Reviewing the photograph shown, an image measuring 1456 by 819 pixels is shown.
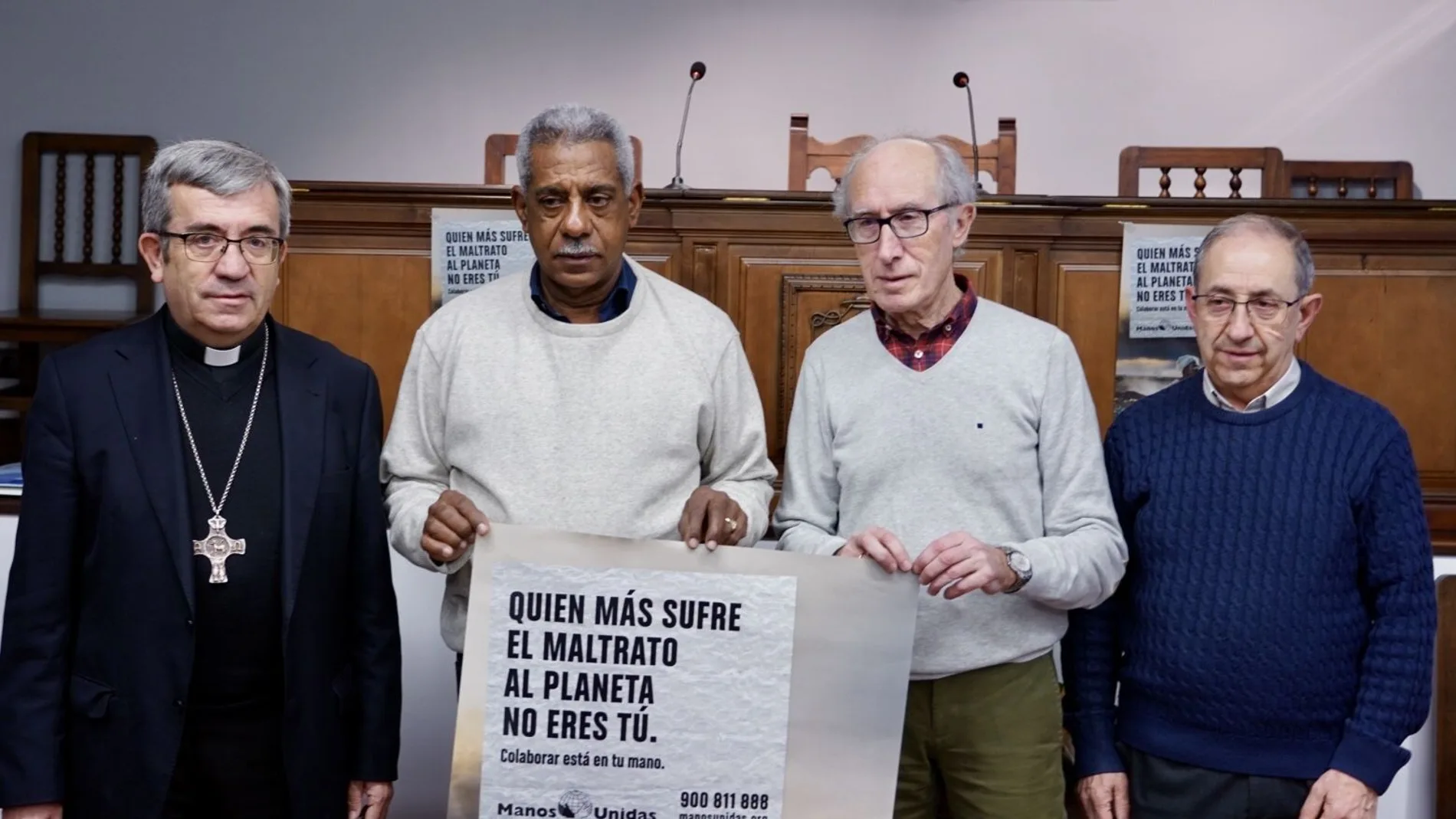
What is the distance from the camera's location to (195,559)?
1889 mm

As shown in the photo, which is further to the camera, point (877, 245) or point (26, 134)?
point (26, 134)

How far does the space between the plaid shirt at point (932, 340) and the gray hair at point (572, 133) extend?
48 cm

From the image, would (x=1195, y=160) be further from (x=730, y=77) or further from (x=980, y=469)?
(x=980, y=469)

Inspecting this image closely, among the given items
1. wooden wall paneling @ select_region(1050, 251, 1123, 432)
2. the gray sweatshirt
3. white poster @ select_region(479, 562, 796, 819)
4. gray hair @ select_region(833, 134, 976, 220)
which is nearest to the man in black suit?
the gray sweatshirt

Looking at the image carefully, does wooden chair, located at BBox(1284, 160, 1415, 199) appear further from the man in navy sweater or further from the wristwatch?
the wristwatch

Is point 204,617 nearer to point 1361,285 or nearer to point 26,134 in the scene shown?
point 1361,285

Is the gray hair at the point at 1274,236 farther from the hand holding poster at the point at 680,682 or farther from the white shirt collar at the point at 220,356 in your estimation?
the white shirt collar at the point at 220,356

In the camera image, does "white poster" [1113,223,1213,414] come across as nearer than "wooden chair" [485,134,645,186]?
Yes

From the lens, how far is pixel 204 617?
188 centimetres

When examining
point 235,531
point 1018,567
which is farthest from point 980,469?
point 235,531

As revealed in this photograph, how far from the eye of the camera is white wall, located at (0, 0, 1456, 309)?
6.51m

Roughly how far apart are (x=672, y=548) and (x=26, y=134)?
5.98m

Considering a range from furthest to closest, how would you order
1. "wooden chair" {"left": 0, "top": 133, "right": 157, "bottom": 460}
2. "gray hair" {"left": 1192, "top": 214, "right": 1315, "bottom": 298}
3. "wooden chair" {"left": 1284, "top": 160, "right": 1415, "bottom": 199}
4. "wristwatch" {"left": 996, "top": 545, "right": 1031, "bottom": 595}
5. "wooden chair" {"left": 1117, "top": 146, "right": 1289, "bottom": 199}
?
"wooden chair" {"left": 0, "top": 133, "right": 157, "bottom": 460} < "wooden chair" {"left": 1284, "top": 160, "right": 1415, "bottom": 199} < "wooden chair" {"left": 1117, "top": 146, "right": 1289, "bottom": 199} < "gray hair" {"left": 1192, "top": 214, "right": 1315, "bottom": 298} < "wristwatch" {"left": 996, "top": 545, "right": 1031, "bottom": 595}

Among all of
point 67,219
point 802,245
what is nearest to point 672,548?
point 802,245
